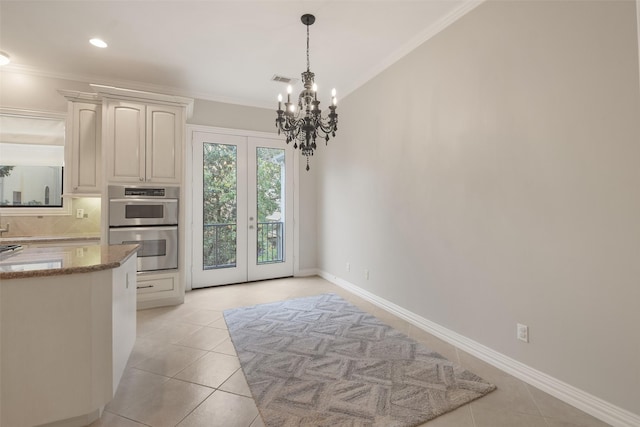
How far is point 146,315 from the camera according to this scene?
343 cm

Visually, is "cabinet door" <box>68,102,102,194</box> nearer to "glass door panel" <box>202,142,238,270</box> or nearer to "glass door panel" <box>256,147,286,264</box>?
"glass door panel" <box>202,142,238,270</box>

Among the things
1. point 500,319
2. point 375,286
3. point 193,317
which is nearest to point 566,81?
point 500,319

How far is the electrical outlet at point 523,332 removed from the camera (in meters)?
2.15

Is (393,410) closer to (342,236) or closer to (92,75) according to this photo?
(342,236)

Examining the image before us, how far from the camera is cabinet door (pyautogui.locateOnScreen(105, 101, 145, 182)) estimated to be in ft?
11.2

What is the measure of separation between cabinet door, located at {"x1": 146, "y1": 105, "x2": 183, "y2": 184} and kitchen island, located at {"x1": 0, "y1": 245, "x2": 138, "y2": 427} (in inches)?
78.5

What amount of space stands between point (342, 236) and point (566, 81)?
314 cm

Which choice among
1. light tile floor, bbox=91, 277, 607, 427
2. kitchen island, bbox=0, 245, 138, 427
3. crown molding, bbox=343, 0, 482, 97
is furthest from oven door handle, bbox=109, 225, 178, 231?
crown molding, bbox=343, 0, 482, 97

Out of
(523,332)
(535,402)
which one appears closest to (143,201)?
(523,332)

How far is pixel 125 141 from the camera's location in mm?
3471

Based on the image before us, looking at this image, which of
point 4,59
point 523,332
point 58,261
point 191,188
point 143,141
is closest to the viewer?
point 58,261

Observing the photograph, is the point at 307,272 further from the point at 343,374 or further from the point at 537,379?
the point at 537,379

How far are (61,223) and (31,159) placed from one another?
33.0 inches

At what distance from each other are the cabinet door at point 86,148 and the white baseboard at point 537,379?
157 inches
